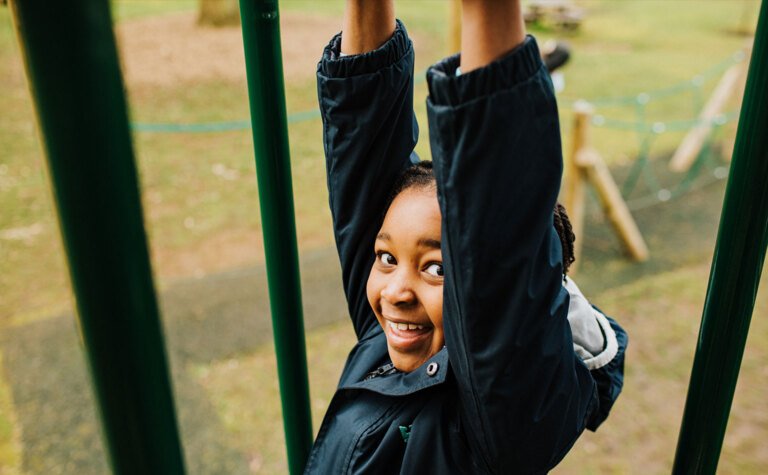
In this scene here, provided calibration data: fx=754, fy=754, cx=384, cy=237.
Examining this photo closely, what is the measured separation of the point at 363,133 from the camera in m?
1.06

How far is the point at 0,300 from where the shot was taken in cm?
403

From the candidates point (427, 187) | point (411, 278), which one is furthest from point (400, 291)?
point (427, 187)

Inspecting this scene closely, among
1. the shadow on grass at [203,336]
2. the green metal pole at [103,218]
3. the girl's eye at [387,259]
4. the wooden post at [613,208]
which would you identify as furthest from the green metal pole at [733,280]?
the wooden post at [613,208]

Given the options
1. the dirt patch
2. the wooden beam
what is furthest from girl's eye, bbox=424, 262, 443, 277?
the dirt patch

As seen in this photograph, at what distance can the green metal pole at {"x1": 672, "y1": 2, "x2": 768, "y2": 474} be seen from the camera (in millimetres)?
837

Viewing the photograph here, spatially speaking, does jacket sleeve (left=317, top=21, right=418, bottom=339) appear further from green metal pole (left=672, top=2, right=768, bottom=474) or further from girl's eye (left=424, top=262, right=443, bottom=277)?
green metal pole (left=672, top=2, right=768, bottom=474)

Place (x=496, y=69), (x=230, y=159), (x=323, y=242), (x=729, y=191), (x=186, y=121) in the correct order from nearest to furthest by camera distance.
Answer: (x=496, y=69) < (x=729, y=191) < (x=323, y=242) < (x=230, y=159) < (x=186, y=121)

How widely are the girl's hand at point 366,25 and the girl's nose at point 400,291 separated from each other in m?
0.32

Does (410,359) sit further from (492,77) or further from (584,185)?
(584,185)

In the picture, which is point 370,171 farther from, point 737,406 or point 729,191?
point 737,406

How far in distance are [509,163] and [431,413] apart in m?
0.39

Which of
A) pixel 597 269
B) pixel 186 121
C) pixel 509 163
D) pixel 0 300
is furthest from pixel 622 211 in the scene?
pixel 186 121

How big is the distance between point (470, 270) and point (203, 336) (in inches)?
122

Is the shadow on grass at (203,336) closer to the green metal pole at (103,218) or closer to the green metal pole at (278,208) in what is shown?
the green metal pole at (278,208)
